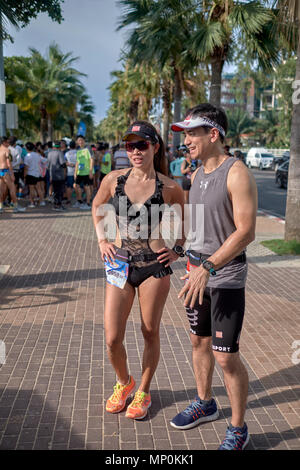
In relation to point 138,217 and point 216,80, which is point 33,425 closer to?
point 138,217

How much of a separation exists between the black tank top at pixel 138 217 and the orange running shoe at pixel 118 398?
0.96 m

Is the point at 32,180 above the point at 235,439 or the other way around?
above

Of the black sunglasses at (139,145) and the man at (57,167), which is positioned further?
the man at (57,167)

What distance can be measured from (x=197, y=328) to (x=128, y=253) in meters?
0.66

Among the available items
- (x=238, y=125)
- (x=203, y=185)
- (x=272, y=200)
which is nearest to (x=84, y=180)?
(x=272, y=200)

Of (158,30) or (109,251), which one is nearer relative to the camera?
(109,251)

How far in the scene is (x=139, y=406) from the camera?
332 centimetres

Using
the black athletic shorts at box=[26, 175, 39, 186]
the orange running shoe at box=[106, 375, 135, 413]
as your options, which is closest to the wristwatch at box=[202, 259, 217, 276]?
the orange running shoe at box=[106, 375, 135, 413]

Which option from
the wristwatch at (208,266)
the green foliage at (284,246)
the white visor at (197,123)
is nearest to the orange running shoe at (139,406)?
the wristwatch at (208,266)

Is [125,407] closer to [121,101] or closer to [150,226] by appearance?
[150,226]

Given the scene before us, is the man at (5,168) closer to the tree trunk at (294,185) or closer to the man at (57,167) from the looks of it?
the man at (57,167)

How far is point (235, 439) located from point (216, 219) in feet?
4.39

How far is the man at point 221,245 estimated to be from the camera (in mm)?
2637
